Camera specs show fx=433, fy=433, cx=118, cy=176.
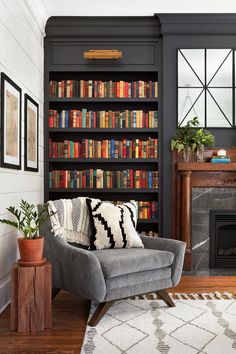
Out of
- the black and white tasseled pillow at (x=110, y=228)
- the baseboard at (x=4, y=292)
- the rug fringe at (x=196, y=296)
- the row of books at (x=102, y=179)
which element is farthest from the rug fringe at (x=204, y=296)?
the row of books at (x=102, y=179)

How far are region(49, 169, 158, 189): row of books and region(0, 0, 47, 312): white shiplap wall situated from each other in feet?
0.78

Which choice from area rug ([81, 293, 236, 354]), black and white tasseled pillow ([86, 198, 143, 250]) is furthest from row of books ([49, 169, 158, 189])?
area rug ([81, 293, 236, 354])

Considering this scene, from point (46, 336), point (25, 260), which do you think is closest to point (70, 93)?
point (25, 260)

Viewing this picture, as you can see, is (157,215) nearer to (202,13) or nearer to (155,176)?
(155,176)

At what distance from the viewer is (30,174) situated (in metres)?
4.23

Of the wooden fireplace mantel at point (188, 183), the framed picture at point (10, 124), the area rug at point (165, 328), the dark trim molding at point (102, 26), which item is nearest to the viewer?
the area rug at point (165, 328)

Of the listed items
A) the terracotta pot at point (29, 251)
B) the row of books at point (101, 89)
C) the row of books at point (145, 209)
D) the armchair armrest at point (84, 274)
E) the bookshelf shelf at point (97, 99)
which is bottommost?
the armchair armrest at point (84, 274)

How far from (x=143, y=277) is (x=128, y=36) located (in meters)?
2.93

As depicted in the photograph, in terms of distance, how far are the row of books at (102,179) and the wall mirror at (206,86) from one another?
749mm

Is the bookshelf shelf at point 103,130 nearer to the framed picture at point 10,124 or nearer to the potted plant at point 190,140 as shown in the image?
the potted plant at point 190,140

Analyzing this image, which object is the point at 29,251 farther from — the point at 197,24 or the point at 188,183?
the point at 197,24

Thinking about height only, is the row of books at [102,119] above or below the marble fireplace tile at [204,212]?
above

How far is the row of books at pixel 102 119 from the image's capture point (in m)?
4.94

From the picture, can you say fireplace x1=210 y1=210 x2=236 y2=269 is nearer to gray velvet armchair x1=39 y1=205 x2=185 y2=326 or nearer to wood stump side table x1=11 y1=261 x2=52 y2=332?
gray velvet armchair x1=39 y1=205 x2=185 y2=326
